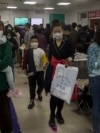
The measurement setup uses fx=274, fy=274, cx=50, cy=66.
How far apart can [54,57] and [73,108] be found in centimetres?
128

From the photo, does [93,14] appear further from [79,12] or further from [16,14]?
[16,14]

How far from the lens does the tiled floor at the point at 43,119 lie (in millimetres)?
3654

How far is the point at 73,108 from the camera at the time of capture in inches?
181

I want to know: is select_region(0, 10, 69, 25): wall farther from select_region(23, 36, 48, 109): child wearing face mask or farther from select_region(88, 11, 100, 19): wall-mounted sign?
select_region(23, 36, 48, 109): child wearing face mask

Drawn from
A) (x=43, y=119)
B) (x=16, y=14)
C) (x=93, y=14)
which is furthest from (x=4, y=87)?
(x=16, y=14)

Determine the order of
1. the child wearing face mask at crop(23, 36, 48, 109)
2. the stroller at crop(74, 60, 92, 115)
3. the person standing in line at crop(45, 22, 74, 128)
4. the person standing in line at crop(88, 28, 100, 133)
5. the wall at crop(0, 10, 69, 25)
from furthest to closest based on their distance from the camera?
the wall at crop(0, 10, 69, 25)
the child wearing face mask at crop(23, 36, 48, 109)
the stroller at crop(74, 60, 92, 115)
the person standing in line at crop(45, 22, 74, 128)
the person standing in line at crop(88, 28, 100, 133)

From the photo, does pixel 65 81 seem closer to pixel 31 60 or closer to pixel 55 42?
pixel 55 42

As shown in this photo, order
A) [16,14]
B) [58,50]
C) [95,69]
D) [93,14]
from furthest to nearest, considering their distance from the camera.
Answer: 1. [16,14]
2. [93,14]
3. [58,50]
4. [95,69]

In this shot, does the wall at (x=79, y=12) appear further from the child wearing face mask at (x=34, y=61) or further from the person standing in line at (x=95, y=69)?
the person standing in line at (x=95, y=69)

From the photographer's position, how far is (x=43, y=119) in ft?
13.3

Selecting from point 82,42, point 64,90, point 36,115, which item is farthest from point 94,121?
point 82,42

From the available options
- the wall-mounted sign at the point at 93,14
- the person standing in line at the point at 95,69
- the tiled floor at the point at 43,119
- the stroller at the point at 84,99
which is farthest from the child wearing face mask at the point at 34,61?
the wall-mounted sign at the point at 93,14

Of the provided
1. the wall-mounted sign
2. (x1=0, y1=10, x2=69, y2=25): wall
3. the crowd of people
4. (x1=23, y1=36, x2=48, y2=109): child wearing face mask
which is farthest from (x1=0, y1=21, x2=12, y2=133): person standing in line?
(x1=0, y1=10, x2=69, y2=25): wall

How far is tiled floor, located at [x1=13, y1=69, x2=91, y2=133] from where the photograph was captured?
3.65 metres
